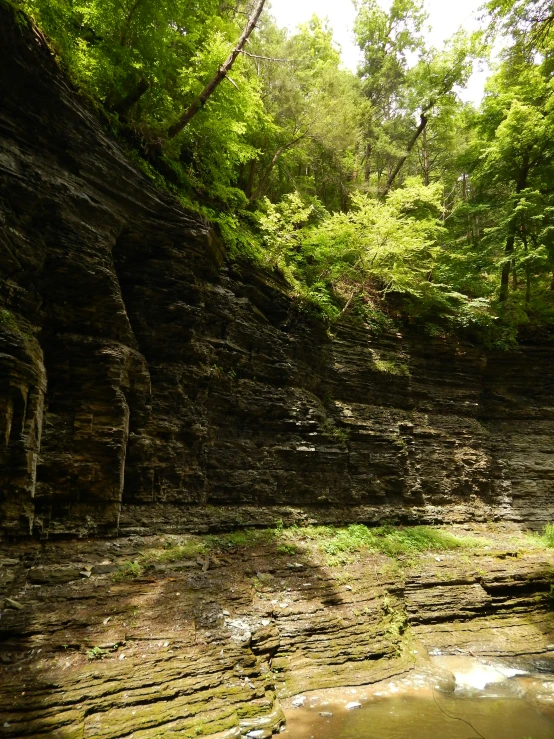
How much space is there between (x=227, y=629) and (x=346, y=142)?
70.5ft

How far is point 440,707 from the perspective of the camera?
6.46 metres

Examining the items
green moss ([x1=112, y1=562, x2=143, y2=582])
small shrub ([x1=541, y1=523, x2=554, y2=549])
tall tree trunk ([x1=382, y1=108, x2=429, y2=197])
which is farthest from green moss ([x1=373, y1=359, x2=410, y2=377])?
tall tree trunk ([x1=382, y1=108, x2=429, y2=197])

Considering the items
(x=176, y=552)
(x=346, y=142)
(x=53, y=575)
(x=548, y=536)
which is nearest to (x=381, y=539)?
(x=176, y=552)

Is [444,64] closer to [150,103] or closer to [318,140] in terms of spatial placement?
[318,140]

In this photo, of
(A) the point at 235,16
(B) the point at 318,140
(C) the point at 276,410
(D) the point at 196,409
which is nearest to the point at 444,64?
(B) the point at 318,140

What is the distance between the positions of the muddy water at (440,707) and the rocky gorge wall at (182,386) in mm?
4643

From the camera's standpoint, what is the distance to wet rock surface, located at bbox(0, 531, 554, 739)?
17.2ft

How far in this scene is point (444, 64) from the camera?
68.4 ft

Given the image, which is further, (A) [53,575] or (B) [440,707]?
(A) [53,575]

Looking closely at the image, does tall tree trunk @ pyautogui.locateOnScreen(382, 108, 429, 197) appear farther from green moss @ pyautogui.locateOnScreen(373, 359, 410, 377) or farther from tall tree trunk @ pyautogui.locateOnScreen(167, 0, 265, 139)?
tall tree trunk @ pyautogui.locateOnScreen(167, 0, 265, 139)

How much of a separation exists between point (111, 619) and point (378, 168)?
27.9 m

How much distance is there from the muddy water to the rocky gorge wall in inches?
183

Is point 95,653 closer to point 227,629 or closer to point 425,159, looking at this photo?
point 227,629

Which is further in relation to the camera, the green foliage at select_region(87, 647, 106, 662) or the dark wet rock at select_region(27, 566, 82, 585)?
the dark wet rock at select_region(27, 566, 82, 585)
